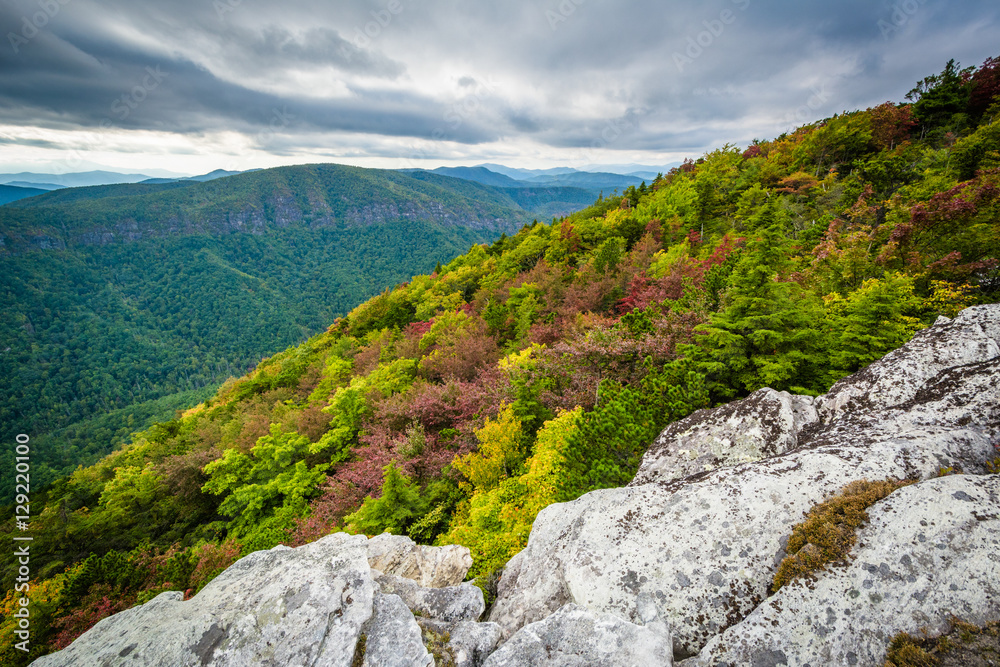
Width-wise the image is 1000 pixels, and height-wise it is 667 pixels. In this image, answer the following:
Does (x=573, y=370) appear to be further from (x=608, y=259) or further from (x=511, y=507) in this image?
(x=608, y=259)

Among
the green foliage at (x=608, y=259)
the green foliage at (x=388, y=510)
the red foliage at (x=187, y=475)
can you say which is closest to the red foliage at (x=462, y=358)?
the green foliage at (x=388, y=510)

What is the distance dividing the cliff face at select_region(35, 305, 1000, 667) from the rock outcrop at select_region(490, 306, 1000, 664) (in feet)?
0.08

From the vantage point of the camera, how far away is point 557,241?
41375mm

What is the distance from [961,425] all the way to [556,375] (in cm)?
1123

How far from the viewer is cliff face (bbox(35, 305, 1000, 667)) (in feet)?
11.8

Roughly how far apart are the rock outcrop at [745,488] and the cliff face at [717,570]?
0.08 feet

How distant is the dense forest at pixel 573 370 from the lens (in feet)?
32.2

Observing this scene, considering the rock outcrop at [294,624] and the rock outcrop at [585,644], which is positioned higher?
the rock outcrop at [585,644]

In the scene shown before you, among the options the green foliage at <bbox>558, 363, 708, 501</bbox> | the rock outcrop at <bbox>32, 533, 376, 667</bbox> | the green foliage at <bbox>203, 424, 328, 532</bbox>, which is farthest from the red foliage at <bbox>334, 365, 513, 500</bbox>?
the rock outcrop at <bbox>32, 533, 376, 667</bbox>

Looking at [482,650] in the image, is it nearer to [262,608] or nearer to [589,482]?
[262,608]

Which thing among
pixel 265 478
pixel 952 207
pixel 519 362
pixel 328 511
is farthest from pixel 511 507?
pixel 952 207

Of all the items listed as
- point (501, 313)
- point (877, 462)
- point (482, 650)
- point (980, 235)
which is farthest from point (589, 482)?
point (501, 313)

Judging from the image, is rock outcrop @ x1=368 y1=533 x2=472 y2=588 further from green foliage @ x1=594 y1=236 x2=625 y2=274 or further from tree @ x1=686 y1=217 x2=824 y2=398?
green foliage @ x1=594 y1=236 x2=625 y2=274

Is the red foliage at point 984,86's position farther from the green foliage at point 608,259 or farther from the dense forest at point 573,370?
the green foliage at point 608,259
